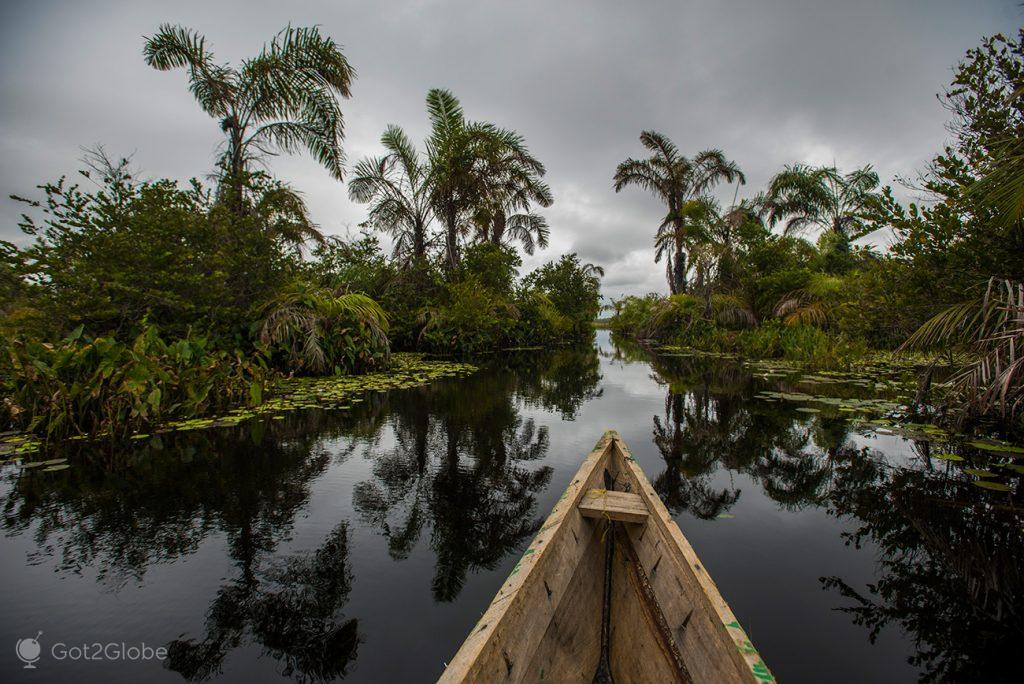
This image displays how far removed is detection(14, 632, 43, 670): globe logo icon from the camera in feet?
5.01

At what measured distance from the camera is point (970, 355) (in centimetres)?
389

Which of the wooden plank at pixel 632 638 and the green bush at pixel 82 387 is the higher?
the green bush at pixel 82 387

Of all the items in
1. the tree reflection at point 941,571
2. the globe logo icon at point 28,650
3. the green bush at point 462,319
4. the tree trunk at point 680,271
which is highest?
the tree trunk at point 680,271

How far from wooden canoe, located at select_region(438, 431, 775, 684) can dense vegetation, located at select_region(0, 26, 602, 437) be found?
4650 millimetres

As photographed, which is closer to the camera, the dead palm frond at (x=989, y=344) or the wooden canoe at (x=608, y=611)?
the wooden canoe at (x=608, y=611)

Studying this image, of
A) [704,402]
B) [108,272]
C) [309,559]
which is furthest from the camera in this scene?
[704,402]

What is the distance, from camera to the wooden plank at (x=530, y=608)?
3.24ft

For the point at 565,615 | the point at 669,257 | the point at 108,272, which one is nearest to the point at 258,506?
the point at 565,615

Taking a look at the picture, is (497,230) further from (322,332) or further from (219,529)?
(219,529)

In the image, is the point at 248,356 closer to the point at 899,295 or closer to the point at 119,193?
the point at 119,193

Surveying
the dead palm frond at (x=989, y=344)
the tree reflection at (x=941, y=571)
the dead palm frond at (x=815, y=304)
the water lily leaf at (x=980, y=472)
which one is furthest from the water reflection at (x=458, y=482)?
the dead palm frond at (x=815, y=304)

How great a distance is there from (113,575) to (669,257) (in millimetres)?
20982

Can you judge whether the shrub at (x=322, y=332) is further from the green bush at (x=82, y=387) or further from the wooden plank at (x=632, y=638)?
the wooden plank at (x=632, y=638)

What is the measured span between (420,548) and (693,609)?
161 cm
